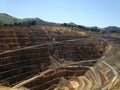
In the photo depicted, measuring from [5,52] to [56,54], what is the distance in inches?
1070

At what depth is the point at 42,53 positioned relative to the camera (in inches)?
3782

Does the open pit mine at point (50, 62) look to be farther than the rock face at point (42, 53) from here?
No

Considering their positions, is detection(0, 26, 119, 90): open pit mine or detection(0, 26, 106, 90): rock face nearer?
detection(0, 26, 119, 90): open pit mine

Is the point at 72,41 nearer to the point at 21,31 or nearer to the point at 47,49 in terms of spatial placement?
the point at 47,49

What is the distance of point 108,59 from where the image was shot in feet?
342

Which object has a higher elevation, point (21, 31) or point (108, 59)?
point (21, 31)

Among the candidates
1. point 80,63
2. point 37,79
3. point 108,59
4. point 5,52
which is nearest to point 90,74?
point 80,63

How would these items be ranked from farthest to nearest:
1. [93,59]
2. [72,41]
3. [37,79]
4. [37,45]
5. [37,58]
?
[72,41] < [93,59] < [37,45] < [37,58] < [37,79]

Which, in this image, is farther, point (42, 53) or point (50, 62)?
point (42, 53)

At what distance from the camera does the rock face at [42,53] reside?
3054 inches

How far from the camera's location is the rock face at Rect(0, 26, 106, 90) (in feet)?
254

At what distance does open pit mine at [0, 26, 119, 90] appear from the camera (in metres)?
76.1

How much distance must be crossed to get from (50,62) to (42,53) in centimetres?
489

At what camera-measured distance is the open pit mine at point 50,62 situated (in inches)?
2995
